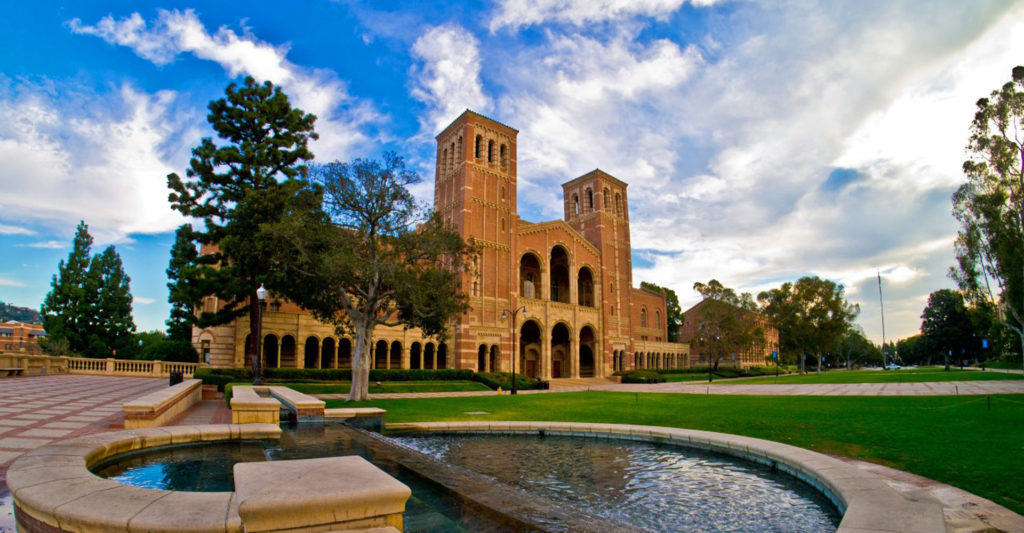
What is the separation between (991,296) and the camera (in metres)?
34.9

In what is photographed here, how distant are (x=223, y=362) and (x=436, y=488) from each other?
30.9 meters

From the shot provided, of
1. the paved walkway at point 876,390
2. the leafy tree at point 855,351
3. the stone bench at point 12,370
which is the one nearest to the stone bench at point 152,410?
the paved walkway at point 876,390

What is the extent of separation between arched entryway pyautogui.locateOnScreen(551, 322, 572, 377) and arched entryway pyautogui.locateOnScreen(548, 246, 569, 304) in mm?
3034

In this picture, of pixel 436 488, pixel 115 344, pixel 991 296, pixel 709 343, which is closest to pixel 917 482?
pixel 436 488

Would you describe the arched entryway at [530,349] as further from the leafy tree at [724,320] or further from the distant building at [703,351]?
the distant building at [703,351]

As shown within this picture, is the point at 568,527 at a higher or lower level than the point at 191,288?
lower

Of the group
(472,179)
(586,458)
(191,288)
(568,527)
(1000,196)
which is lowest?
(586,458)

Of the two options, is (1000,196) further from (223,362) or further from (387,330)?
(223,362)

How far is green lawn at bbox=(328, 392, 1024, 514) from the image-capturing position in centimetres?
696

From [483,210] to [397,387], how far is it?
19.4 meters

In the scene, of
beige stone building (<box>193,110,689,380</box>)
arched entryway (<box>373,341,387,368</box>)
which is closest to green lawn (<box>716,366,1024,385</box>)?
beige stone building (<box>193,110,689,380</box>)

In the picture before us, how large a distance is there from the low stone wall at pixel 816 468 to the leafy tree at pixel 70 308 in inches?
1553

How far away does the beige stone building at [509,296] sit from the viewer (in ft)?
116

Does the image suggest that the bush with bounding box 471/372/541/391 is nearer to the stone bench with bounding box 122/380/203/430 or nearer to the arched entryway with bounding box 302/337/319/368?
the arched entryway with bounding box 302/337/319/368
